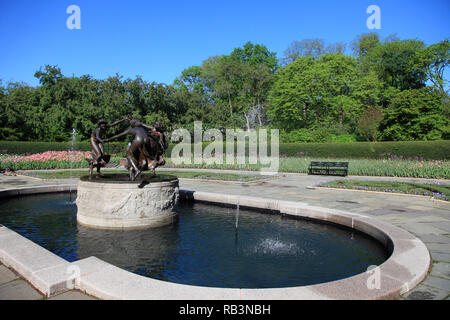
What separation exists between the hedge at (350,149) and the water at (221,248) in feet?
64.5

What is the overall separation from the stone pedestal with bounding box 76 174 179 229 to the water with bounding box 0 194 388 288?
261 mm

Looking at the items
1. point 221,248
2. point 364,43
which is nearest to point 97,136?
point 221,248

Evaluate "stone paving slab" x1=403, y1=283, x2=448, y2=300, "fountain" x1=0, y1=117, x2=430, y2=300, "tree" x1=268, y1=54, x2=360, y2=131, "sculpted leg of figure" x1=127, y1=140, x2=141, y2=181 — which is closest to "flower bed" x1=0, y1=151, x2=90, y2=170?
"fountain" x1=0, y1=117, x2=430, y2=300

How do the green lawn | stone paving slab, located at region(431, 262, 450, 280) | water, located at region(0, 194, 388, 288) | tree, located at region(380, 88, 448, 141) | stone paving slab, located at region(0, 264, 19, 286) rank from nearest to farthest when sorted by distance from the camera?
stone paving slab, located at region(0, 264, 19, 286) → stone paving slab, located at region(431, 262, 450, 280) → water, located at region(0, 194, 388, 288) → the green lawn → tree, located at region(380, 88, 448, 141)

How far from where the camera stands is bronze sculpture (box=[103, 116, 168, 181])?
7.43 m

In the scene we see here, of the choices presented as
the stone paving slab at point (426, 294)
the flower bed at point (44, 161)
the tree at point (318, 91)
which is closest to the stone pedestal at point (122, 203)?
the stone paving slab at point (426, 294)

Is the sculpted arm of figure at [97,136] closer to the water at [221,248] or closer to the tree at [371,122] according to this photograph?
the water at [221,248]

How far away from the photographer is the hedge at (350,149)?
72.1 ft

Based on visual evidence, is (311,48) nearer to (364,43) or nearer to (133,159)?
(364,43)

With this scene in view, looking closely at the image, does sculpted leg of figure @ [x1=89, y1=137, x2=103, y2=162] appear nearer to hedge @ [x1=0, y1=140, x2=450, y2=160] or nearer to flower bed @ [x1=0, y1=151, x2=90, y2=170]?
flower bed @ [x1=0, y1=151, x2=90, y2=170]

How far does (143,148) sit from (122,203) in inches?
64.0

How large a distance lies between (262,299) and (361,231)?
4254 millimetres

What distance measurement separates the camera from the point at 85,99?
32.0 metres
